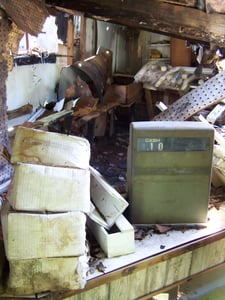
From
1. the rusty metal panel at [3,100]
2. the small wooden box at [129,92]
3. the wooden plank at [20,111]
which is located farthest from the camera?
the small wooden box at [129,92]

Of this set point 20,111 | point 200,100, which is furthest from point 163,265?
point 20,111

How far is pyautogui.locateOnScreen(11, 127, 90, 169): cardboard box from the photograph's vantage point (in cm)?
177

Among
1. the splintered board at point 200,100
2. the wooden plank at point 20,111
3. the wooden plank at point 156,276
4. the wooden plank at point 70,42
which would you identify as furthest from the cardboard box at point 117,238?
the wooden plank at point 70,42

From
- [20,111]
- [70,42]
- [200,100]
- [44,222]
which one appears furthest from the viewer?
[70,42]

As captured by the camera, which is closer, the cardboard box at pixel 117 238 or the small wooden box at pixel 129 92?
the cardboard box at pixel 117 238

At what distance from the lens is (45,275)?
1717 millimetres

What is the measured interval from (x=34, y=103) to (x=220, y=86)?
2584 millimetres

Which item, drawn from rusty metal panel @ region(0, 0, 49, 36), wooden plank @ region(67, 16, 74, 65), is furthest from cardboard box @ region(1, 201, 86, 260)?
wooden plank @ region(67, 16, 74, 65)

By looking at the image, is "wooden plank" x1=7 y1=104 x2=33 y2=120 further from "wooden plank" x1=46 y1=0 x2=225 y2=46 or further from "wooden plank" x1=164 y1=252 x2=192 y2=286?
"wooden plank" x1=164 y1=252 x2=192 y2=286

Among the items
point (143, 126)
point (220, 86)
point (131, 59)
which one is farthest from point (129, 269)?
point (131, 59)

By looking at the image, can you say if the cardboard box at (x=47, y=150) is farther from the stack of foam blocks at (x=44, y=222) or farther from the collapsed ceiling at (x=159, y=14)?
the collapsed ceiling at (x=159, y=14)

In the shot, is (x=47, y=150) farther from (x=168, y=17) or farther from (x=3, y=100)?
(x=168, y=17)

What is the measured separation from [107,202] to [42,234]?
608 mm

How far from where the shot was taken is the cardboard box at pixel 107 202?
2131mm
